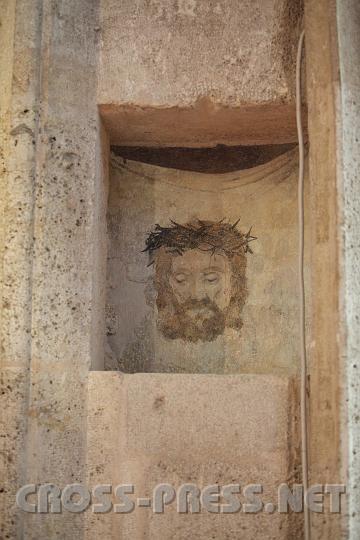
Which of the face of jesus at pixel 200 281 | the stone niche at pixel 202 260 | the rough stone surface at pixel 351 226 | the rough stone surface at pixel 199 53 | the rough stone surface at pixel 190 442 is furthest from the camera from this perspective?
the face of jesus at pixel 200 281

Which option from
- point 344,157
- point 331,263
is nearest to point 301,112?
point 344,157

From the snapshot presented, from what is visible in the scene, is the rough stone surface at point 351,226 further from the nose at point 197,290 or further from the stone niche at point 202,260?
the nose at point 197,290

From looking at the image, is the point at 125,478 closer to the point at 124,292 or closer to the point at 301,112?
the point at 124,292

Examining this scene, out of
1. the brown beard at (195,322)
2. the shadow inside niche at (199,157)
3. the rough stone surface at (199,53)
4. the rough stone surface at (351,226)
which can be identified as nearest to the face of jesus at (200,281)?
the brown beard at (195,322)

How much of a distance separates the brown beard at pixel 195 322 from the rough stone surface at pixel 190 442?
0.65 meters

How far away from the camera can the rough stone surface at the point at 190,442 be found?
314cm

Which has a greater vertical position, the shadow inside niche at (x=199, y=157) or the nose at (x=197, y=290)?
the shadow inside niche at (x=199, y=157)

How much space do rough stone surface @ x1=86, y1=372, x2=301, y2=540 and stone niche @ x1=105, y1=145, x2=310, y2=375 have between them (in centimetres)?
53

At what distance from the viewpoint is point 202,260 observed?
3.92 meters

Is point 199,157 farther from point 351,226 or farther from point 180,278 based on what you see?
point 351,226

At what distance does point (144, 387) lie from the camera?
3227mm

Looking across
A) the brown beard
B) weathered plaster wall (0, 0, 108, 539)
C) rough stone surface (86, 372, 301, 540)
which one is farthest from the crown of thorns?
rough stone surface (86, 372, 301, 540)

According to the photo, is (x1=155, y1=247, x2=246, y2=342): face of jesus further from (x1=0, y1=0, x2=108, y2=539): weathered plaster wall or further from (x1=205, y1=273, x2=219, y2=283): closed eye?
(x1=0, y1=0, x2=108, y2=539): weathered plaster wall

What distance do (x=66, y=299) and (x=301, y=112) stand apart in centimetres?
127
